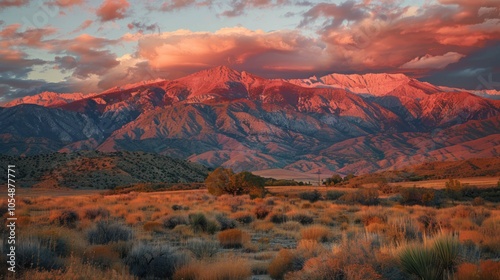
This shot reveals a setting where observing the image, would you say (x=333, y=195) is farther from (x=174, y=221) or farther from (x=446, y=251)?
(x=446, y=251)

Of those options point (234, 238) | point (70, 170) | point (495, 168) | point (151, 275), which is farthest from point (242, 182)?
point (495, 168)

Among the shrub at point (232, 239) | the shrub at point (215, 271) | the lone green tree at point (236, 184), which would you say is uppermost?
the shrub at point (215, 271)

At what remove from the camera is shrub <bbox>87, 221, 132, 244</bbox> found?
1577 cm

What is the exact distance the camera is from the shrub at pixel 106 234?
1577 centimetres

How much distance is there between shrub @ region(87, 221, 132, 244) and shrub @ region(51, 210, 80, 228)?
630cm

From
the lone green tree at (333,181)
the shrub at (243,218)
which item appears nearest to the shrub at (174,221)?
the shrub at (243,218)

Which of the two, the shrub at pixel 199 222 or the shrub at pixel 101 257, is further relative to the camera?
the shrub at pixel 199 222

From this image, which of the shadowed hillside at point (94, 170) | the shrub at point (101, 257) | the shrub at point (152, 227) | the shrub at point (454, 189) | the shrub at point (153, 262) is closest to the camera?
the shrub at point (101, 257)

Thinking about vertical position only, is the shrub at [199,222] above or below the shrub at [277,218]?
above

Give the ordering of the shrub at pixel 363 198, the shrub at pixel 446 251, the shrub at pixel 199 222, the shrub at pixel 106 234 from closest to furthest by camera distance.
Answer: the shrub at pixel 446 251 → the shrub at pixel 106 234 → the shrub at pixel 199 222 → the shrub at pixel 363 198

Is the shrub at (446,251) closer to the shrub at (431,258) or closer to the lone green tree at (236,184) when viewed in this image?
the shrub at (431,258)

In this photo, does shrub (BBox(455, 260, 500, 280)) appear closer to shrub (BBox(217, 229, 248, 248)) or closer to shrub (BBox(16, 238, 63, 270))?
shrub (BBox(16, 238, 63, 270))

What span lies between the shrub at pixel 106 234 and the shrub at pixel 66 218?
20.7ft

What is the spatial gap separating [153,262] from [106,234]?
15.1ft
